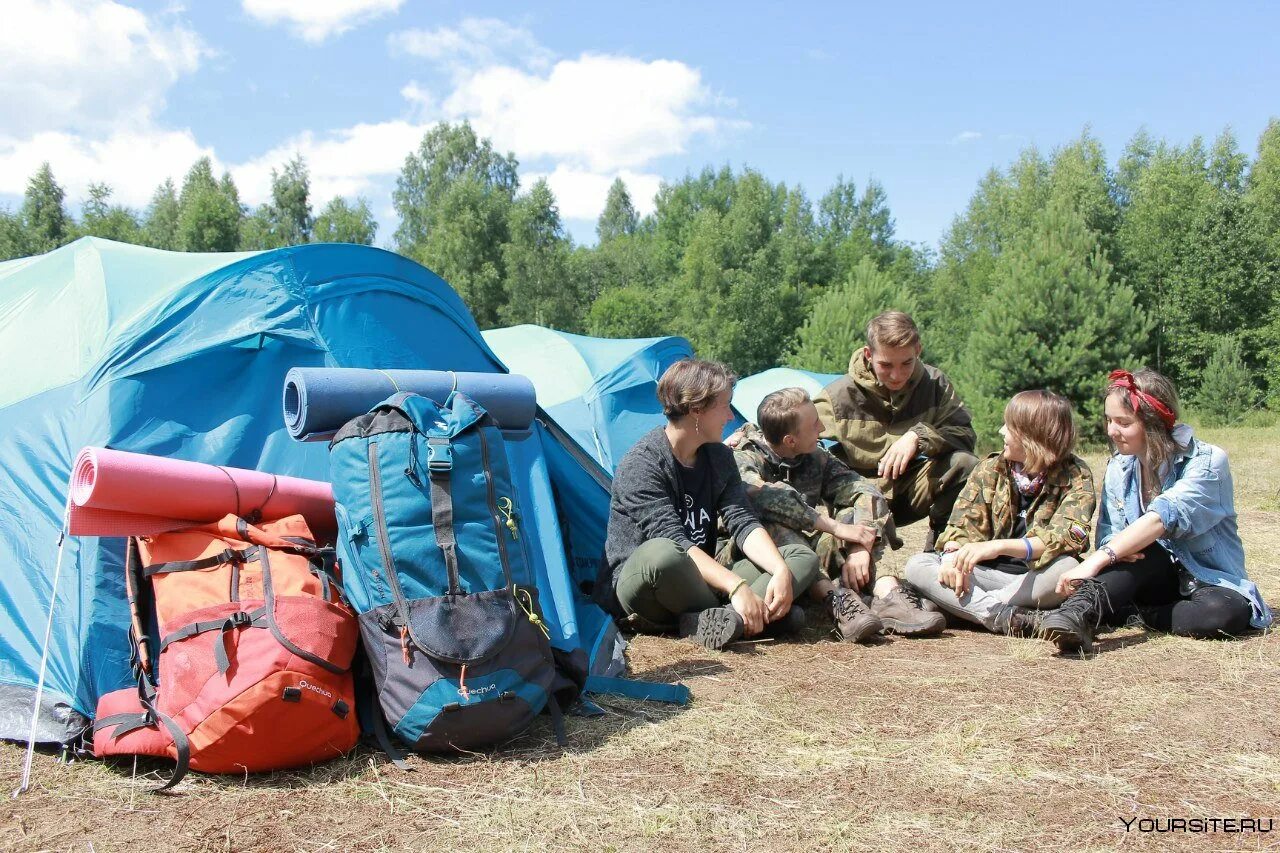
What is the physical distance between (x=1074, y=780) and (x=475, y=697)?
1.73 m

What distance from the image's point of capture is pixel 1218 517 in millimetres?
4121

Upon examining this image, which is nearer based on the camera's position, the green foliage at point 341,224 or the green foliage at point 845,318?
the green foliage at point 845,318

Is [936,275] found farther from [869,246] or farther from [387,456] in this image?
[387,456]

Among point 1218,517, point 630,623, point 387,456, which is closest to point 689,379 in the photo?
point 630,623

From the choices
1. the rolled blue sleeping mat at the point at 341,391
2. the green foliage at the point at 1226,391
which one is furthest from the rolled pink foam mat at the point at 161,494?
the green foliage at the point at 1226,391

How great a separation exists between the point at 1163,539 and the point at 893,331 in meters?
1.64

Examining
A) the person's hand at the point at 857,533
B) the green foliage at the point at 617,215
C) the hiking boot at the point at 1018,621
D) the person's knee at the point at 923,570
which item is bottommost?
the hiking boot at the point at 1018,621

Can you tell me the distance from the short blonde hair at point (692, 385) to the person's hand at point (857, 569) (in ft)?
3.45

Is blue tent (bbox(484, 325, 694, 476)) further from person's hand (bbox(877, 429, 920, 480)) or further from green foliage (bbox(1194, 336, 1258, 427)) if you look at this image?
green foliage (bbox(1194, 336, 1258, 427))

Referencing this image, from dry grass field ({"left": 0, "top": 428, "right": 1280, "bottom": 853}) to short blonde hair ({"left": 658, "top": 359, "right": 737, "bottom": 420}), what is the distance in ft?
3.79

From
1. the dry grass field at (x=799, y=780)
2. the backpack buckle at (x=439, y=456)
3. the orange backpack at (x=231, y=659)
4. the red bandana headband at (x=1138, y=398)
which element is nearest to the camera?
the dry grass field at (x=799, y=780)

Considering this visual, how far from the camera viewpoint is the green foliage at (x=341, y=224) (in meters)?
38.4

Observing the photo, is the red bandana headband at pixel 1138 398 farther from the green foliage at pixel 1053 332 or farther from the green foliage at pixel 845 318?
the green foliage at pixel 845 318

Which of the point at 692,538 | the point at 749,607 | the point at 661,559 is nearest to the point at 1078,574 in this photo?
the point at 749,607
